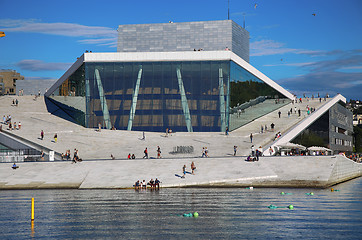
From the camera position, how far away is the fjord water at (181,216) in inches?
753

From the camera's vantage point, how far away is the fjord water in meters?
19.1

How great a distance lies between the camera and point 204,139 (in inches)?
2167

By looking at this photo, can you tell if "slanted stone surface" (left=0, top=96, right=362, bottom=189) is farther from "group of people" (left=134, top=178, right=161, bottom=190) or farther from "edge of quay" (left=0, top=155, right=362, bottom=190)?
"group of people" (left=134, top=178, right=161, bottom=190)

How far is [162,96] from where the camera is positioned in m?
62.6

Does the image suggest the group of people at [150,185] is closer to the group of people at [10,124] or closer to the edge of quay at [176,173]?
the edge of quay at [176,173]

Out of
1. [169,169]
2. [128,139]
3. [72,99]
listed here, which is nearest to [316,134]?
[128,139]

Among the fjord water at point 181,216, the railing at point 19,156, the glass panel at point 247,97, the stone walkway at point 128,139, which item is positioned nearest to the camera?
the fjord water at point 181,216

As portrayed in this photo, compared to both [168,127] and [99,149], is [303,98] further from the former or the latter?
[99,149]

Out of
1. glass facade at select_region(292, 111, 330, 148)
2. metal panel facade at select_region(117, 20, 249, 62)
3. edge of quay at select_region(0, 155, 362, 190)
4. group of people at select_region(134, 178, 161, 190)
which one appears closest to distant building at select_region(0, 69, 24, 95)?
metal panel facade at select_region(117, 20, 249, 62)

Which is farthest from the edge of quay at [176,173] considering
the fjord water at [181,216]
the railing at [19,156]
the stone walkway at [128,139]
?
the fjord water at [181,216]

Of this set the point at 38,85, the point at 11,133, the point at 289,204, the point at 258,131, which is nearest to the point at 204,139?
the point at 258,131

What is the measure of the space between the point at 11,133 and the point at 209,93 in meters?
23.8

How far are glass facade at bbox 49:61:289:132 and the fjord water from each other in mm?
29152

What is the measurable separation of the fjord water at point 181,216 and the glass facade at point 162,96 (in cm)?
2915
